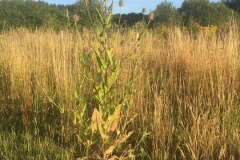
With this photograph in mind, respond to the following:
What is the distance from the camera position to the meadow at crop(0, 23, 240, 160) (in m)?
2.70

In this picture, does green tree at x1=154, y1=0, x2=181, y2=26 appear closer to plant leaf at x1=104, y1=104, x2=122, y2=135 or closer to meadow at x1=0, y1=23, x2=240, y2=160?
meadow at x1=0, y1=23, x2=240, y2=160

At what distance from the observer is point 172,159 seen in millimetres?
2658

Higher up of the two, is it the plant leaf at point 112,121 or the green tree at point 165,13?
the green tree at point 165,13

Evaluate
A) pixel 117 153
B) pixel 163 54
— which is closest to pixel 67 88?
pixel 117 153

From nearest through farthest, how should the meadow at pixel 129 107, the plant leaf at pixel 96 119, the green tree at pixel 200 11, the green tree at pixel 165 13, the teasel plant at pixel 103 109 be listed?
1. the teasel plant at pixel 103 109
2. the plant leaf at pixel 96 119
3. the meadow at pixel 129 107
4. the green tree at pixel 165 13
5. the green tree at pixel 200 11

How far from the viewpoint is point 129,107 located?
2668mm

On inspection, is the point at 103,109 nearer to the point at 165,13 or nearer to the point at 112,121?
the point at 112,121

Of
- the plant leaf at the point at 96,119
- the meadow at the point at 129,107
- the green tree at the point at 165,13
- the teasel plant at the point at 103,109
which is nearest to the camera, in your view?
the teasel plant at the point at 103,109

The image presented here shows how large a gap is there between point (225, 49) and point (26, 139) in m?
2.73

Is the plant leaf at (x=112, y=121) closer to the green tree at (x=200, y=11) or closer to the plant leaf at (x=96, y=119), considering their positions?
the plant leaf at (x=96, y=119)

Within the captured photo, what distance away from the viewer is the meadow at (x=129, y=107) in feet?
8.86

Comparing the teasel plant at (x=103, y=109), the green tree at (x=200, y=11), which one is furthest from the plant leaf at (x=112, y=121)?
the green tree at (x=200, y=11)

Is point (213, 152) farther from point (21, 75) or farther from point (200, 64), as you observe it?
point (21, 75)

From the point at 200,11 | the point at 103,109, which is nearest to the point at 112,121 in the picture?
the point at 103,109
